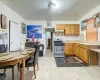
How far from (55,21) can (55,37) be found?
1.14 m

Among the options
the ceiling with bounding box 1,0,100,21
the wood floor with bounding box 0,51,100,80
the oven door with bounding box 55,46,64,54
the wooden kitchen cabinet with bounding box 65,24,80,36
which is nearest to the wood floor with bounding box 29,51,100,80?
the wood floor with bounding box 0,51,100,80

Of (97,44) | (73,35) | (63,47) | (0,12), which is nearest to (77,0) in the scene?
(97,44)

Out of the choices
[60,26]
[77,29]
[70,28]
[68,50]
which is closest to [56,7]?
[60,26]

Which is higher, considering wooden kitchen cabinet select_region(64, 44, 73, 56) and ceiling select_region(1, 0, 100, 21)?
ceiling select_region(1, 0, 100, 21)

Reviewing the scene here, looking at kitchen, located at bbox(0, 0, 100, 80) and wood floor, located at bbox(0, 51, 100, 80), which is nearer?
wood floor, located at bbox(0, 51, 100, 80)

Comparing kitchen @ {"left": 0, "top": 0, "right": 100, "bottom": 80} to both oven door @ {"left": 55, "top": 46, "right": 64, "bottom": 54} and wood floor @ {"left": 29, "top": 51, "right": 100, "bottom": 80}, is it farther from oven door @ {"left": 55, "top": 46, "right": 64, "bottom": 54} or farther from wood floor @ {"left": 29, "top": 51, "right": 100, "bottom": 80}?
wood floor @ {"left": 29, "top": 51, "right": 100, "bottom": 80}

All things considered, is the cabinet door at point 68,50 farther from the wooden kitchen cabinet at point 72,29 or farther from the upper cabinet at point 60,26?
the upper cabinet at point 60,26

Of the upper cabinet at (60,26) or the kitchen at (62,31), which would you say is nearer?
the kitchen at (62,31)

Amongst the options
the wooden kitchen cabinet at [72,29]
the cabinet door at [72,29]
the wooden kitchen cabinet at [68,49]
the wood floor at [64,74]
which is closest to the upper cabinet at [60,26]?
the wooden kitchen cabinet at [72,29]

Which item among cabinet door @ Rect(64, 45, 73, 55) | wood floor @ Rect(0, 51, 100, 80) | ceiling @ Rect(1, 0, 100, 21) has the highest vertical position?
ceiling @ Rect(1, 0, 100, 21)

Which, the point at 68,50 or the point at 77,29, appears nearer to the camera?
the point at 68,50

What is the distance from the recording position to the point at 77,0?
3781 millimetres

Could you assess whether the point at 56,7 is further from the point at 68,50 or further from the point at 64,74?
the point at 68,50

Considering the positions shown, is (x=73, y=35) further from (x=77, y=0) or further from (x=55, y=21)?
(x=77, y=0)
